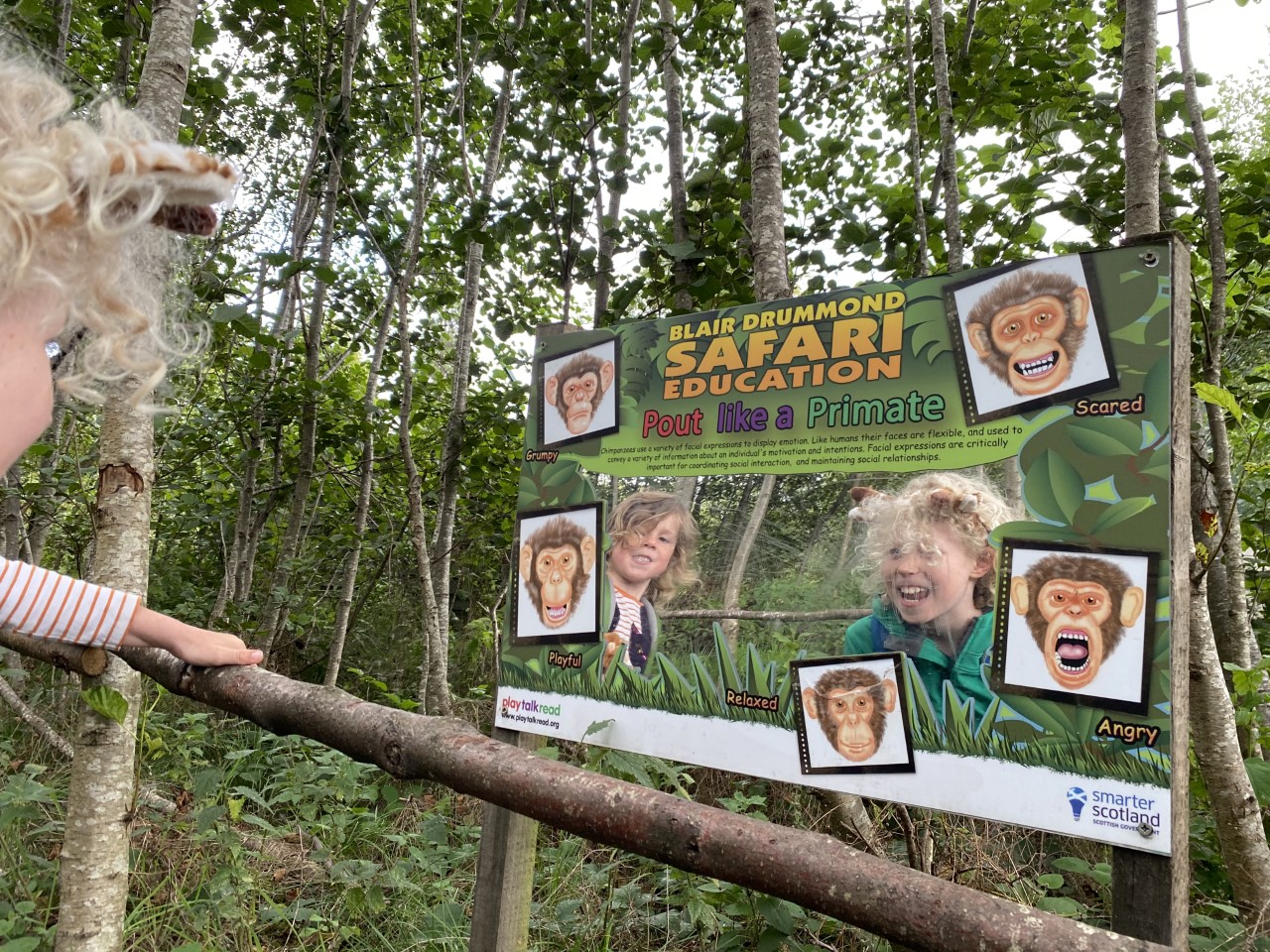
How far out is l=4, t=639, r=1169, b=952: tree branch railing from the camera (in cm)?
88

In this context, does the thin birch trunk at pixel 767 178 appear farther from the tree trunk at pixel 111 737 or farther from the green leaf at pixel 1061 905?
the tree trunk at pixel 111 737

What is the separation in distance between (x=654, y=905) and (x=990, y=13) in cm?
441

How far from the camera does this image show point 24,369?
0.81 meters

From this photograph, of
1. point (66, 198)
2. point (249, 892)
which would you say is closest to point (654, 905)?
point (249, 892)

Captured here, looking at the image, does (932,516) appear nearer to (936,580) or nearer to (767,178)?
(936,580)

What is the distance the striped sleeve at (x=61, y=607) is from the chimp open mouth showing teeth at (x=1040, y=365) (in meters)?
1.91

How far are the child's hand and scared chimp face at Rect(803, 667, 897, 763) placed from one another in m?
1.22

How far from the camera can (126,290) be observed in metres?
1.07

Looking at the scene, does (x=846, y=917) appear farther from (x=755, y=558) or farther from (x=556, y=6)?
(x=556, y=6)

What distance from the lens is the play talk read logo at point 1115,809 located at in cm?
119

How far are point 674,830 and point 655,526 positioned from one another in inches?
35.7

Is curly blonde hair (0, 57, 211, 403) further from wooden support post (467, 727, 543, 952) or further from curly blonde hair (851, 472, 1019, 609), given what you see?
wooden support post (467, 727, 543, 952)

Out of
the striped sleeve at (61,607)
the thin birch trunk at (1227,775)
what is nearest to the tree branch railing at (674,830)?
the striped sleeve at (61,607)

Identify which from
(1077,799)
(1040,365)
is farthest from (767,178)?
(1077,799)
